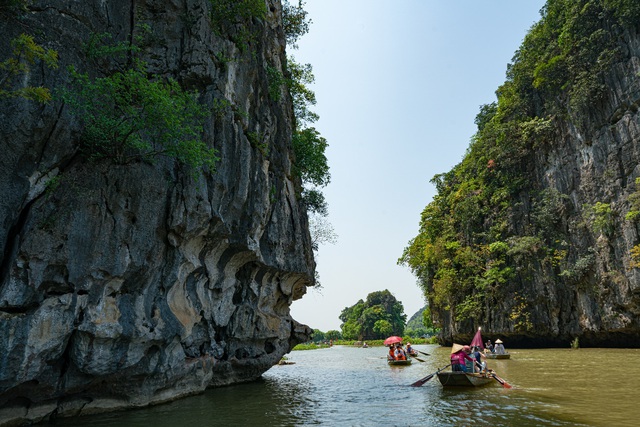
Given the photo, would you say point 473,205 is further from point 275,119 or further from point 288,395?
point 288,395

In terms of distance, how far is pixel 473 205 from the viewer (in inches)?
1420

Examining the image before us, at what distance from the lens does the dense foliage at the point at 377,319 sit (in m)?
81.5

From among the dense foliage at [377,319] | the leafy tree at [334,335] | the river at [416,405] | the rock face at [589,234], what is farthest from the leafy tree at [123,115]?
the leafy tree at [334,335]

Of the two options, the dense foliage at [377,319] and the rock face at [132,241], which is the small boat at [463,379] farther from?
the dense foliage at [377,319]

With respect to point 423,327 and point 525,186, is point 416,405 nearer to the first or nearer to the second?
point 525,186

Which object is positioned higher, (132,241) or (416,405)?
(132,241)

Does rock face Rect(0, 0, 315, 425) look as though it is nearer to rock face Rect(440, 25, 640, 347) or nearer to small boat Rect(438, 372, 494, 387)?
→ small boat Rect(438, 372, 494, 387)

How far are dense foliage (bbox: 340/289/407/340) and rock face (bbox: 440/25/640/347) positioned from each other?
50.1m

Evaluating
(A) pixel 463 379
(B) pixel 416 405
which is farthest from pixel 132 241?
(A) pixel 463 379

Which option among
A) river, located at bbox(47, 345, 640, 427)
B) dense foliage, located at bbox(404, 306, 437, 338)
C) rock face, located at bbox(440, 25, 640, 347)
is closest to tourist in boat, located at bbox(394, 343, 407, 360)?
river, located at bbox(47, 345, 640, 427)

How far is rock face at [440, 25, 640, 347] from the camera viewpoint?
24625mm

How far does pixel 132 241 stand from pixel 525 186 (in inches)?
1283

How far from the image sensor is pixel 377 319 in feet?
275

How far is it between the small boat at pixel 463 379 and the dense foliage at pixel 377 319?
225ft
